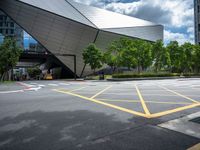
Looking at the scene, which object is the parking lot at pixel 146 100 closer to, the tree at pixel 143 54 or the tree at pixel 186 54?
the tree at pixel 143 54

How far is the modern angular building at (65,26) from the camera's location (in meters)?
46.8

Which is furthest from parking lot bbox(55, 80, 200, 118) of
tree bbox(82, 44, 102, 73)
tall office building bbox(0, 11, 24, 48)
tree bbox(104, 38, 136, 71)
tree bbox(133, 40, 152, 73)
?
tall office building bbox(0, 11, 24, 48)

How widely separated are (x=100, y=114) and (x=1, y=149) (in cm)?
359

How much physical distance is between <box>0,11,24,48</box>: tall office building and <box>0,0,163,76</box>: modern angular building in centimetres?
264

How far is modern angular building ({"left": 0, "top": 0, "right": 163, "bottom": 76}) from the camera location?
46.8 meters

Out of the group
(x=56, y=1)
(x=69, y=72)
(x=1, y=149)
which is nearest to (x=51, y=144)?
(x=1, y=149)

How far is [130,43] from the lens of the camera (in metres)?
42.8

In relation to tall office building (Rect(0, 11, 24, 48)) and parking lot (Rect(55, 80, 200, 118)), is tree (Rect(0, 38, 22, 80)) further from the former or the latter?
parking lot (Rect(55, 80, 200, 118))

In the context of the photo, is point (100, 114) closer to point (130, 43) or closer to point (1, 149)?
point (1, 149)

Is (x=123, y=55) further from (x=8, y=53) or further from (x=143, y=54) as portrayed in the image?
(x=8, y=53)

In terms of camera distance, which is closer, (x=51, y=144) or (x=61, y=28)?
(x=51, y=144)

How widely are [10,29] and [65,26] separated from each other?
14235mm

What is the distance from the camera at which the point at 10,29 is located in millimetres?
50781

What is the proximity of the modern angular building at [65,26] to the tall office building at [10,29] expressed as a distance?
264 centimetres
